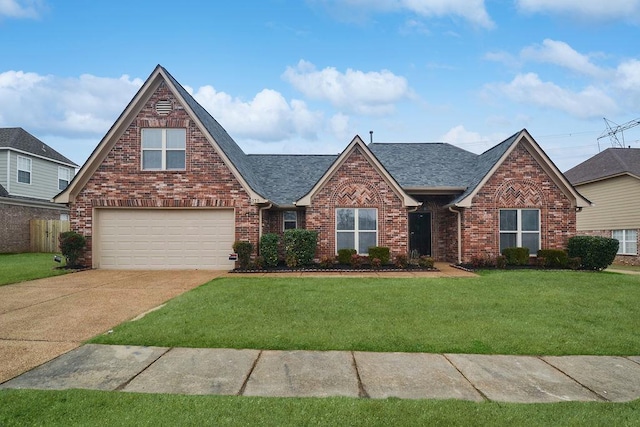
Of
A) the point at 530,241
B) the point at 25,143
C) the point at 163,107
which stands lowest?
the point at 530,241

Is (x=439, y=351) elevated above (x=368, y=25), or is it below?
below

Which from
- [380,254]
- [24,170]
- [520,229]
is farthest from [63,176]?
[520,229]

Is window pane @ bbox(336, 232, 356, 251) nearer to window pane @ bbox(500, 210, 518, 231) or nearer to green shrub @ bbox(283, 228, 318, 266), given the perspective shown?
green shrub @ bbox(283, 228, 318, 266)

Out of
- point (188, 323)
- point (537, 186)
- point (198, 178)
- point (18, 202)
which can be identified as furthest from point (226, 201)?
point (18, 202)

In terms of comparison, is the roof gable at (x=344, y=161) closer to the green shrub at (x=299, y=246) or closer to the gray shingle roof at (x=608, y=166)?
the green shrub at (x=299, y=246)

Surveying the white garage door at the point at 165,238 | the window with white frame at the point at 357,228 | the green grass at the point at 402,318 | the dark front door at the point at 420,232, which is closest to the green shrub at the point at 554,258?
the green grass at the point at 402,318

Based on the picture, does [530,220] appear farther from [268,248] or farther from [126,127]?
[126,127]

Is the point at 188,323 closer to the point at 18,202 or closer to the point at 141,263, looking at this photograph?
the point at 141,263

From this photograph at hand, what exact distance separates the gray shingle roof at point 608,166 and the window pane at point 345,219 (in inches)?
610

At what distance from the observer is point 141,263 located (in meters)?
14.8

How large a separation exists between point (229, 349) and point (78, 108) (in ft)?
87.9

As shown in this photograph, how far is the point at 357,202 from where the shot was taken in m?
15.5

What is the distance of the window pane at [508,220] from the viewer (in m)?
15.7

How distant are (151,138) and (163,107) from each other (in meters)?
1.27
